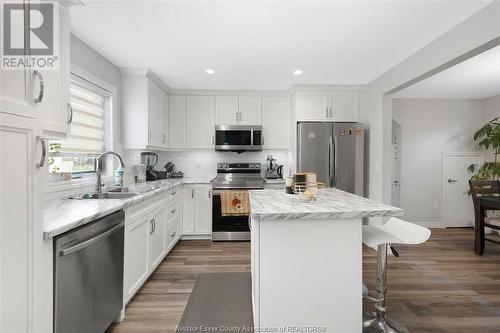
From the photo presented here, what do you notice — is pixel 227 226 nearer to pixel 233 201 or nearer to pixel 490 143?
pixel 233 201

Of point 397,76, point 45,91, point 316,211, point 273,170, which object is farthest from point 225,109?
point 316,211

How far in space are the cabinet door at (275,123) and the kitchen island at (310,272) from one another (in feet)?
9.02

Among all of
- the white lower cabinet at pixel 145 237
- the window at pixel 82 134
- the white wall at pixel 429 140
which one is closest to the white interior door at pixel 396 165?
the white wall at pixel 429 140

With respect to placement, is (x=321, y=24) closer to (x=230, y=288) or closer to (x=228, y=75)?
(x=228, y=75)

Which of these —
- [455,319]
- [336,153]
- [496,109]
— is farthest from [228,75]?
[496,109]

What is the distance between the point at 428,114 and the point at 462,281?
314cm

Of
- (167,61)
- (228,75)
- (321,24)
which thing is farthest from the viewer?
(228,75)

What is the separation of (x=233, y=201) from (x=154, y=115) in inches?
66.0

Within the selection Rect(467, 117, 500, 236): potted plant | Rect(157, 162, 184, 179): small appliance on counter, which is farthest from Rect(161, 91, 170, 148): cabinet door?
Rect(467, 117, 500, 236): potted plant

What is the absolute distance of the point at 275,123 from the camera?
166 inches

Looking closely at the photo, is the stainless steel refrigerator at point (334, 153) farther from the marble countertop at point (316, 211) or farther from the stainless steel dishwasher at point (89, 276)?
the stainless steel dishwasher at point (89, 276)

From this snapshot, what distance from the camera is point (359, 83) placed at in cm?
381

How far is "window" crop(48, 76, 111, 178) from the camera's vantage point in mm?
2326

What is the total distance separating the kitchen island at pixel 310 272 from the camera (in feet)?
4.93
